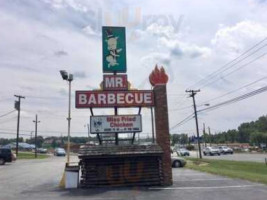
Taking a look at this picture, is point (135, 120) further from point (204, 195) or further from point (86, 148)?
point (204, 195)

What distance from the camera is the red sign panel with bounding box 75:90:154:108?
17969 mm

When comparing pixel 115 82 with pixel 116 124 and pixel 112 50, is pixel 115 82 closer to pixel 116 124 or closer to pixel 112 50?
pixel 112 50

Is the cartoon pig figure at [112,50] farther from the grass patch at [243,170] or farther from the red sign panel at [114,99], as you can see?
the grass patch at [243,170]

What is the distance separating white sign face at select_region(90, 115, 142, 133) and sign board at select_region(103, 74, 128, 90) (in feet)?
4.82

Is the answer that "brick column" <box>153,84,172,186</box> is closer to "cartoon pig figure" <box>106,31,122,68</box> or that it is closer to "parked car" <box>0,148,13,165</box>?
"cartoon pig figure" <box>106,31,122,68</box>

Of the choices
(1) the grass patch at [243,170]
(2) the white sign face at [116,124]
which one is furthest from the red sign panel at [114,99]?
(1) the grass patch at [243,170]

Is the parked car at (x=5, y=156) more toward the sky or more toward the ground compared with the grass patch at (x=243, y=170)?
more toward the sky

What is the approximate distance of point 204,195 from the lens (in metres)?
13.0

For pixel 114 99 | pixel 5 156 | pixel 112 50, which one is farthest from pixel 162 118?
pixel 5 156

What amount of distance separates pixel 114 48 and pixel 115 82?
2148 millimetres

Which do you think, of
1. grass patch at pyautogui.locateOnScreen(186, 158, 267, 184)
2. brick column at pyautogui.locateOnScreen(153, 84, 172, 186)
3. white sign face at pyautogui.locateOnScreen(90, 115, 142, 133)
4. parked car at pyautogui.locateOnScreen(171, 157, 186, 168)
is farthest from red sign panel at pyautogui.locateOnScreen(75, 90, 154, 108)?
parked car at pyautogui.locateOnScreen(171, 157, 186, 168)

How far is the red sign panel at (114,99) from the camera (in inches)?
707

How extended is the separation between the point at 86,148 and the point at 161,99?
164 inches

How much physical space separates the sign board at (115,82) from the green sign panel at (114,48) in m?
0.69
